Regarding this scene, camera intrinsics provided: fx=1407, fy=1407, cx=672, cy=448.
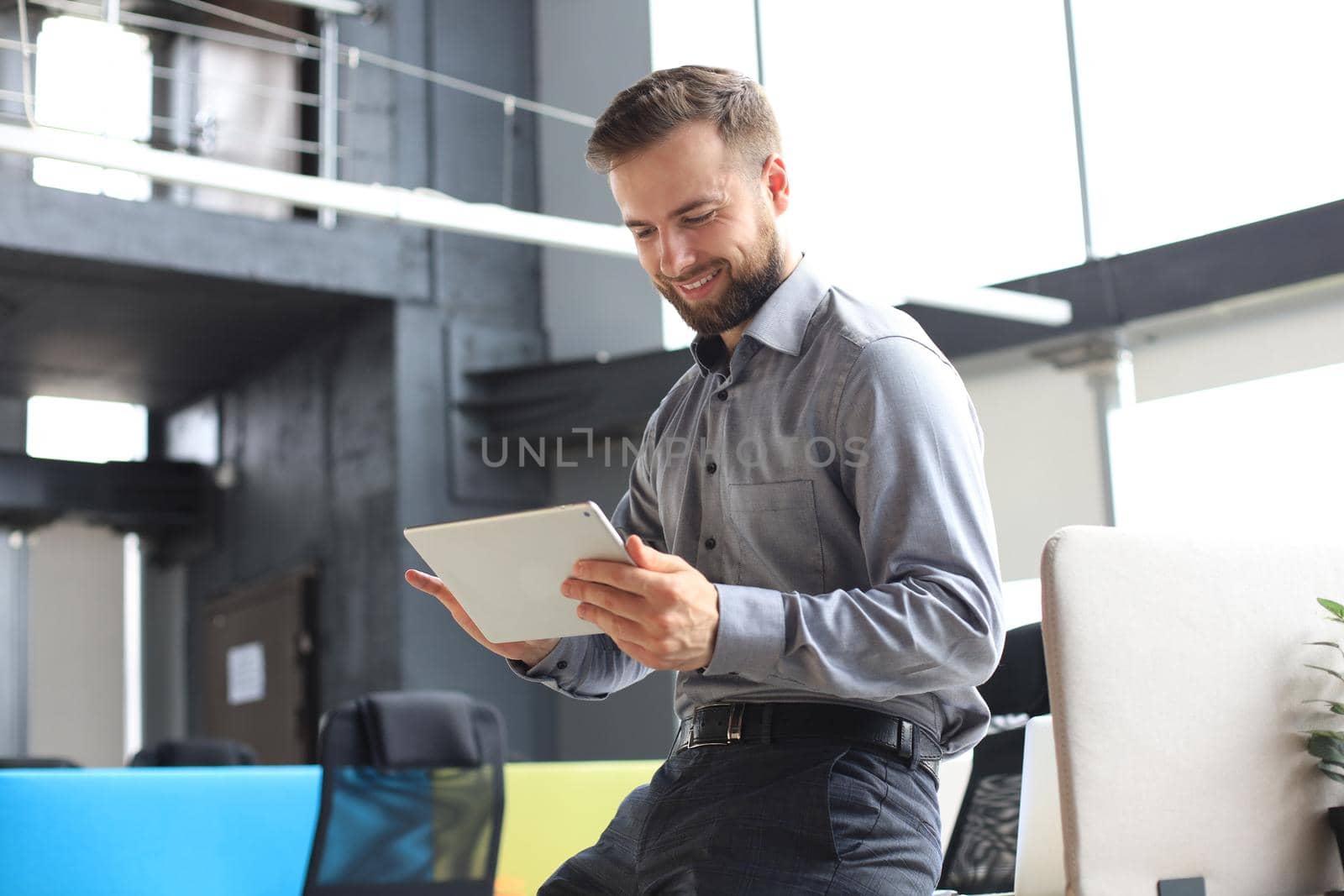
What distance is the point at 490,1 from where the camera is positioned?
8.32 m

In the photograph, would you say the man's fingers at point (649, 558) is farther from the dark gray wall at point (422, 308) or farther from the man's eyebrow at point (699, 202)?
the dark gray wall at point (422, 308)

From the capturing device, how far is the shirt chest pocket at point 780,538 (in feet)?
4.62

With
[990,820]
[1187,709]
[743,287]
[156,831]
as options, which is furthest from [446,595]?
[156,831]

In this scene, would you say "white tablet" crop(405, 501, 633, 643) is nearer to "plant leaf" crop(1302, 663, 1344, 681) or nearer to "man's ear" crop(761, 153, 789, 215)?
"man's ear" crop(761, 153, 789, 215)

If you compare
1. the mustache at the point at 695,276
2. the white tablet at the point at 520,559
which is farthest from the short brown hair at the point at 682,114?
the white tablet at the point at 520,559

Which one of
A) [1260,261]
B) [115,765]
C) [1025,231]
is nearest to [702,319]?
[1260,261]

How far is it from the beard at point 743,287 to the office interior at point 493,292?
301 cm

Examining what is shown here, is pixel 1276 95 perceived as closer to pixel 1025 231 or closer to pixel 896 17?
pixel 1025 231

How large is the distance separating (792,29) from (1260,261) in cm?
282

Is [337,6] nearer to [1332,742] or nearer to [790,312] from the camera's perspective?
[790,312]

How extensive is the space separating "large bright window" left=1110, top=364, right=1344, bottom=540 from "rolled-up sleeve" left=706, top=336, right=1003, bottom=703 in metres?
4.28

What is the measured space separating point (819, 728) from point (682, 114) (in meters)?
0.65

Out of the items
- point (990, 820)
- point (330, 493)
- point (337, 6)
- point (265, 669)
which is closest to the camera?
point (990, 820)

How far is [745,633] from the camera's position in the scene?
4.06ft
